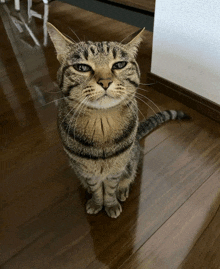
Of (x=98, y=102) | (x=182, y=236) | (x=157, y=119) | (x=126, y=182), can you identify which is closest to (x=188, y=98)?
(x=157, y=119)

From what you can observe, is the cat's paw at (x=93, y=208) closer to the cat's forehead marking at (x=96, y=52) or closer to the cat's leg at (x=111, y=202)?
the cat's leg at (x=111, y=202)

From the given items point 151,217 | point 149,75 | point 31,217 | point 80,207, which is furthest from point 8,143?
point 149,75

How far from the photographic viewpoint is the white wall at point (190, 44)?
1209mm

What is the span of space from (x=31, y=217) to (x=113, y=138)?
597mm

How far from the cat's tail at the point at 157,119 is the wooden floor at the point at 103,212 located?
6 cm

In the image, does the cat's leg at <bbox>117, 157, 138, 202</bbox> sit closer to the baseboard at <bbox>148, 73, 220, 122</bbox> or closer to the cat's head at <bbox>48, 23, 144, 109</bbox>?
the cat's head at <bbox>48, 23, 144, 109</bbox>

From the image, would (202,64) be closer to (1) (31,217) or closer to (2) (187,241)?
(2) (187,241)

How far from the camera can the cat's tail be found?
127 centimetres

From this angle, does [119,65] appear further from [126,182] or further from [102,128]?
[126,182]

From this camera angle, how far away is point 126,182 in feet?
3.51

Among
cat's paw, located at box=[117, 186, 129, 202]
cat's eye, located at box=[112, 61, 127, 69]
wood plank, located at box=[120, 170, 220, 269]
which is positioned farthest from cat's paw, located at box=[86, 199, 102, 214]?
cat's eye, located at box=[112, 61, 127, 69]

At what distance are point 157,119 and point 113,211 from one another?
0.62 metres

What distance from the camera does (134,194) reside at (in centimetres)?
112

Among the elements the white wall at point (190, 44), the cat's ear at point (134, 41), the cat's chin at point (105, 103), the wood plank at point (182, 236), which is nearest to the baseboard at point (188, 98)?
the white wall at point (190, 44)
